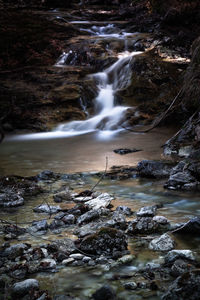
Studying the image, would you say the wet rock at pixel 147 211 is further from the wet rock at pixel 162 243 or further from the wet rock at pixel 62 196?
the wet rock at pixel 62 196

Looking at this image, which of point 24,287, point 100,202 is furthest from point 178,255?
point 100,202

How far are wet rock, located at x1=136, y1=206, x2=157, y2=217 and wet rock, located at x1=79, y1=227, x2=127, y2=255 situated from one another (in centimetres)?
82

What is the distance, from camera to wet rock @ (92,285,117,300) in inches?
83.4

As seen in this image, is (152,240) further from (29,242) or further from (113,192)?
(113,192)

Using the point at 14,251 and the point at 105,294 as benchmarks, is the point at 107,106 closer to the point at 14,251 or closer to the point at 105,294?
the point at 14,251

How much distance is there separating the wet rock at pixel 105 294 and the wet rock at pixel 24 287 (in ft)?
1.42

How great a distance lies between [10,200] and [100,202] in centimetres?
125

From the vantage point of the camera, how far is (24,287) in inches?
88.5

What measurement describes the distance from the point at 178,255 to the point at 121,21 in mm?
21341

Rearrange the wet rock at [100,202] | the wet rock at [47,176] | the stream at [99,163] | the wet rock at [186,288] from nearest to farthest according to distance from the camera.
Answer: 1. the wet rock at [186,288]
2. the stream at [99,163]
3. the wet rock at [100,202]
4. the wet rock at [47,176]

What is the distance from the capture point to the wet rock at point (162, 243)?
9.15 ft

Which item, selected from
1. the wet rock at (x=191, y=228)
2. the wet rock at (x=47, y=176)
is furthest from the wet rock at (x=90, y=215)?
the wet rock at (x=47, y=176)

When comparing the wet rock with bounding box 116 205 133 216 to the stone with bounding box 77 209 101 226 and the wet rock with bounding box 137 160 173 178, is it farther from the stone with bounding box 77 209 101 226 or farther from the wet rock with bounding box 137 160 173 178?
the wet rock with bounding box 137 160 173 178

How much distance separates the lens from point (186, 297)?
190 centimetres
